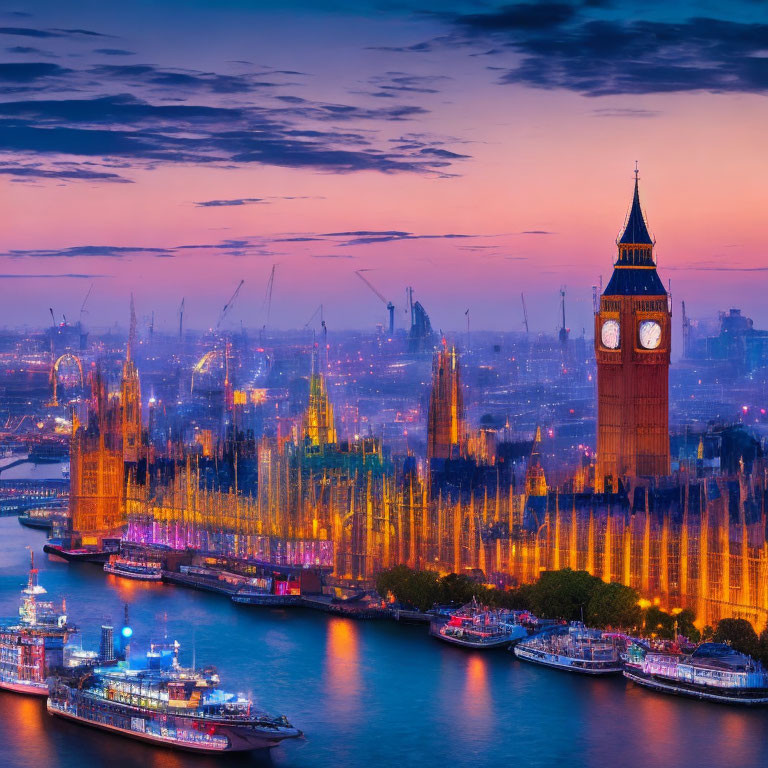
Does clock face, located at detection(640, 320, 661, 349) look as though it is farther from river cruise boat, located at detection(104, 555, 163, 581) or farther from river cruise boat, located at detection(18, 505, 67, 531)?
river cruise boat, located at detection(18, 505, 67, 531)

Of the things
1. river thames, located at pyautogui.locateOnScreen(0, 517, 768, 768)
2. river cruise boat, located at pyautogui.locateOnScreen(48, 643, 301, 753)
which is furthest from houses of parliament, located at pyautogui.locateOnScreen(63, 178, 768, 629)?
river cruise boat, located at pyautogui.locateOnScreen(48, 643, 301, 753)

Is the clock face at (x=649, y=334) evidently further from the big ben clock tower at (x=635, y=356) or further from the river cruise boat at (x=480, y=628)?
the river cruise boat at (x=480, y=628)

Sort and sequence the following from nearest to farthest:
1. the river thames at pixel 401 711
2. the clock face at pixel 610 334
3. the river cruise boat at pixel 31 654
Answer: the river thames at pixel 401 711 < the river cruise boat at pixel 31 654 < the clock face at pixel 610 334

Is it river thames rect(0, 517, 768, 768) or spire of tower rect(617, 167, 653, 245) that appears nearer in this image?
river thames rect(0, 517, 768, 768)

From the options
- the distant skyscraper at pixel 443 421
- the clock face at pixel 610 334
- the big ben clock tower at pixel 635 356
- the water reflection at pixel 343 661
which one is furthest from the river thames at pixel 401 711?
the distant skyscraper at pixel 443 421

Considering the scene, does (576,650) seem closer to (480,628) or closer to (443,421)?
(480,628)

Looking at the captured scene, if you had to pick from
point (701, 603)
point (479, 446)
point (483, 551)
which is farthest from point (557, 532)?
point (479, 446)

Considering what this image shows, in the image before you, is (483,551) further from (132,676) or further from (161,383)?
(161,383)
